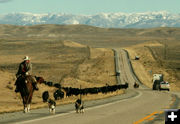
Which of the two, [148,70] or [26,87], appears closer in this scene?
[26,87]

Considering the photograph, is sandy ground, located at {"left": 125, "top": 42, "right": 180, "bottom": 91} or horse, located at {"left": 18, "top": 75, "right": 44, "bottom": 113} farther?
sandy ground, located at {"left": 125, "top": 42, "right": 180, "bottom": 91}

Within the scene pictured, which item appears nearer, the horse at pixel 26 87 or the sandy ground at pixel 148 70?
the horse at pixel 26 87

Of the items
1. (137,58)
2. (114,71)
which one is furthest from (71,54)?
(114,71)

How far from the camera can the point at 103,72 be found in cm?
12112

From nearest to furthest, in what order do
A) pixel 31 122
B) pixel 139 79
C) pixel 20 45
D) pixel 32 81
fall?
pixel 31 122, pixel 32 81, pixel 139 79, pixel 20 45

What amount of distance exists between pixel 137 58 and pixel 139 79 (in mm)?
39089

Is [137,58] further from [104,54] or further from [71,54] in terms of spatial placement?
[71,54]

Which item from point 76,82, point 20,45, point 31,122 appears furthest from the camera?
point 20,45

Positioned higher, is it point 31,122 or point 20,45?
point 20,45

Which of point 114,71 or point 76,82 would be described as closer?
point 76,82

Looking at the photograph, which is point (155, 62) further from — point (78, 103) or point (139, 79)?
point (78, 103)

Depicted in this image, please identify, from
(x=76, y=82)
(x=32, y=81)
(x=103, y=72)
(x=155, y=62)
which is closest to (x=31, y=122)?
(x=32, y=81)

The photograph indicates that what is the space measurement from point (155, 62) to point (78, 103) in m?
125

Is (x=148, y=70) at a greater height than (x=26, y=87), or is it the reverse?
(x=148, y=70)
